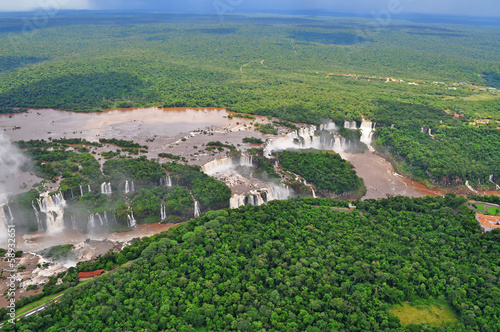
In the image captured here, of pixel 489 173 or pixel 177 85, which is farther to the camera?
pixel 177 85

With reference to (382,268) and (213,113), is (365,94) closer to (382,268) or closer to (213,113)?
(213,113)

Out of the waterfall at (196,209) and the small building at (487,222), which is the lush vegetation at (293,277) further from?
the waterfall at (196,209)

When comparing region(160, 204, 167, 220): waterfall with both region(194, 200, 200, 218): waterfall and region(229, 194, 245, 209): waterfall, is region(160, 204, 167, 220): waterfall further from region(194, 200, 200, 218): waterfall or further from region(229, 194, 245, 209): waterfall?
region(229, 194, 245, 209): waterfall

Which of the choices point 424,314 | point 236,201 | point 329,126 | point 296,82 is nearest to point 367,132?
point 329,126

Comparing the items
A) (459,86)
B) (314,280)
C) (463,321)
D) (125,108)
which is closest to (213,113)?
(125,108)

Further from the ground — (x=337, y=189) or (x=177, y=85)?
(x=177, y=85)

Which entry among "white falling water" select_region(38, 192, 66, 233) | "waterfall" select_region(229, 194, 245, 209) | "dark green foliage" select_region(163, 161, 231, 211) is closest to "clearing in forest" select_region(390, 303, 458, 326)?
"waterfall" select_region(229, 194, 245, 209)
